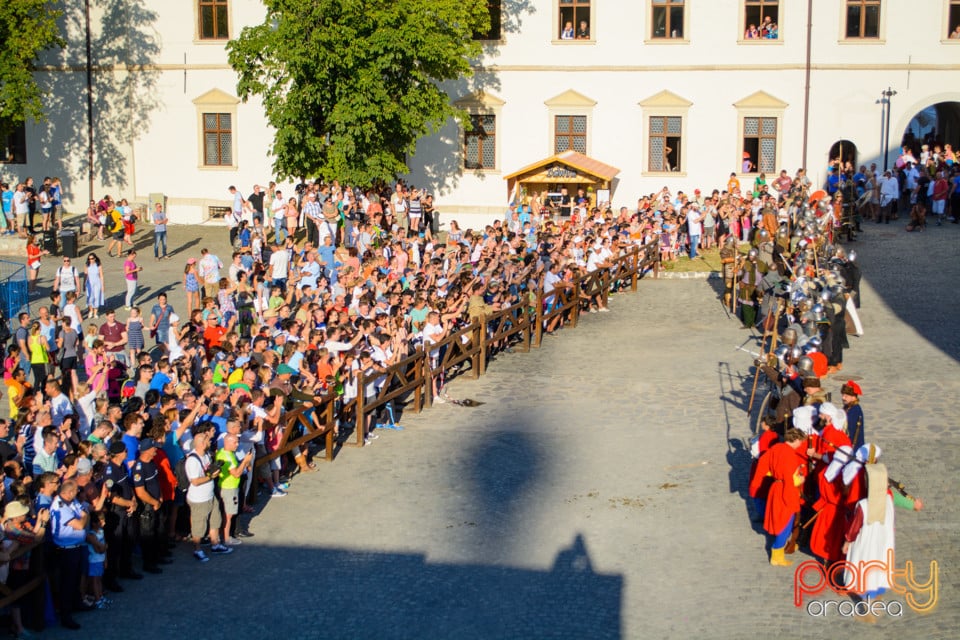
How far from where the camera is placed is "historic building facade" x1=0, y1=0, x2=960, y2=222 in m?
35.4

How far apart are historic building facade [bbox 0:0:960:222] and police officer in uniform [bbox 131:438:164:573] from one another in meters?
24.5

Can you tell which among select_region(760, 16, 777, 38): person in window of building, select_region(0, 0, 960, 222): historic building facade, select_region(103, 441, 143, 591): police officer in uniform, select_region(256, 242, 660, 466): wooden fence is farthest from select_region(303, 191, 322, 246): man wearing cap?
select_region(103, 441, 143, 591): police officer in uniform

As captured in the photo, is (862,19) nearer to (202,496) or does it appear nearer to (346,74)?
(346,74)

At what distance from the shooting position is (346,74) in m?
31.0

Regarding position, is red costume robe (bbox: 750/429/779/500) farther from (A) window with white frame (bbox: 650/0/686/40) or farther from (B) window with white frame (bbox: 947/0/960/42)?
(B) window with white frame (bbox: 947/0/960/42)

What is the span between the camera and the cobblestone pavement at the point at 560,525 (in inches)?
422

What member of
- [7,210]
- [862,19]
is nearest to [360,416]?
[7,210]

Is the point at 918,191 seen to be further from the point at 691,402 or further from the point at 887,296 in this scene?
the point at 691,402

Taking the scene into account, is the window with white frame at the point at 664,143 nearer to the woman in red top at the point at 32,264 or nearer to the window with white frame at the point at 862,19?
the window with white frame at the point at 862,19

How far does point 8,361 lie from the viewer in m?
17.5

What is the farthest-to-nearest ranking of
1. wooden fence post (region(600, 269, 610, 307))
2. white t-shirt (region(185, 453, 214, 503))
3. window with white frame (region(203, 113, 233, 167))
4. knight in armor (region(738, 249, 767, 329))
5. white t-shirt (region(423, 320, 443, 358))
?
window with white frame (region(203, 113, 233, 167)) < wooden fence post (region(600, 269, 610, 307)) < knight in armor (region(738, 249, 767, 329)) < white t-shirt (region(423, 320, 443, 358)) < white t-shirt (region(185, 453, 214, 503))

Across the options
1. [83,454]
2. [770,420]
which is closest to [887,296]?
[770,420]

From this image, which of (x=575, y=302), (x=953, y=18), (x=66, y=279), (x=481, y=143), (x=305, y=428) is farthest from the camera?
(x=481, y=143)

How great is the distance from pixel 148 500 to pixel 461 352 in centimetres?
816
